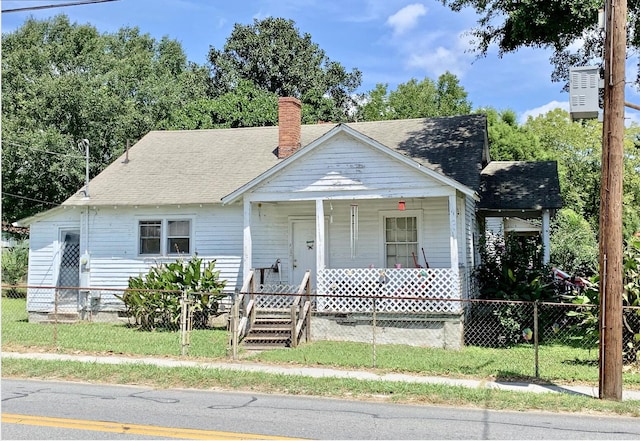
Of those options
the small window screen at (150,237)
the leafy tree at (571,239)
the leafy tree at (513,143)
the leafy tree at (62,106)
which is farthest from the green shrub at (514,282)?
the leafy tree at (513,143)

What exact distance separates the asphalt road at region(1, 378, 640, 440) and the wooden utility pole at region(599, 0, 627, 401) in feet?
3.58

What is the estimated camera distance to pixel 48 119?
29109mm

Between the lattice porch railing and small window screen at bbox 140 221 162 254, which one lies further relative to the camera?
small window screen at bbox 140 221 162 254

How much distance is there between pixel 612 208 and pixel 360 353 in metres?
6.30

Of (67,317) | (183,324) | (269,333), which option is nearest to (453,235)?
(269,333)

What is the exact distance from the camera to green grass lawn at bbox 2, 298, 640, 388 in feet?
38.6

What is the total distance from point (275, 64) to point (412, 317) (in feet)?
105

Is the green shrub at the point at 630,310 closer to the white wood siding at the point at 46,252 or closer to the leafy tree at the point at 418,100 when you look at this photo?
the white wood siding at the point at 46,252

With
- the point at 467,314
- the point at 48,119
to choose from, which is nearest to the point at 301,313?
the point at 467,314

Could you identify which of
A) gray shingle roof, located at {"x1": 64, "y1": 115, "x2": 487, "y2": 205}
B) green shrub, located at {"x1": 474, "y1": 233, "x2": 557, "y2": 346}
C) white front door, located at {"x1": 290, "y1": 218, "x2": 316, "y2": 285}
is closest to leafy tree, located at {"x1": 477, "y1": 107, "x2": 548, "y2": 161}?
gray shingle roof, located at {"x1": 64, "y1": 115, "x2": 487, "y2": 205}

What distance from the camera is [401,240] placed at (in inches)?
711

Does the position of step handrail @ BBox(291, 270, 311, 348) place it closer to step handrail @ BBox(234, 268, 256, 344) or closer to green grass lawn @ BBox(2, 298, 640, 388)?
green grass lawn @ BBox(2, 298, 640, 388)

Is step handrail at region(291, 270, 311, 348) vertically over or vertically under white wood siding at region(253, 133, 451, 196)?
under

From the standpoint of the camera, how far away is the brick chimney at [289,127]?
20438mm
